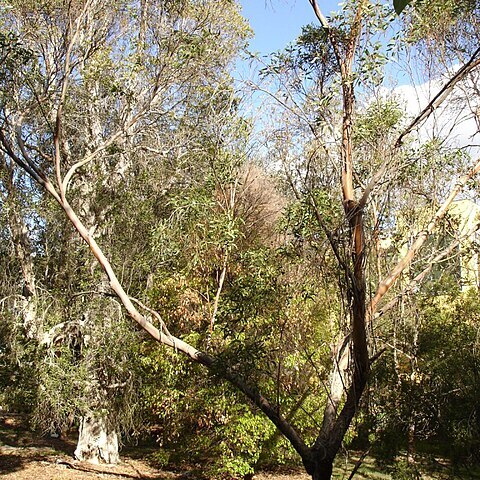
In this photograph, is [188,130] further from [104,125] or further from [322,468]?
[322,468]

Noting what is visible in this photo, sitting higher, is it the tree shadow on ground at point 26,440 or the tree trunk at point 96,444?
the tree trunk at point 96,444

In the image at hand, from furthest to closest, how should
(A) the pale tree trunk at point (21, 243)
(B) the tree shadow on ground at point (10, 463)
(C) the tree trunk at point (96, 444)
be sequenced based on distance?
(C) the tree trunk at point (96, 444), (B) the tree shadow on ground at point (10, 463), (A) the pale tree trunk at point (21, 243)

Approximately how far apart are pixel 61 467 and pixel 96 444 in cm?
83

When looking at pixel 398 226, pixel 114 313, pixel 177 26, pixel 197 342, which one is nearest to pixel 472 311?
pixel 398 226

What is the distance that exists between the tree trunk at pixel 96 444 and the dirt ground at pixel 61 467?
177 mm

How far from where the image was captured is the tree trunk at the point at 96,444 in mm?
11453

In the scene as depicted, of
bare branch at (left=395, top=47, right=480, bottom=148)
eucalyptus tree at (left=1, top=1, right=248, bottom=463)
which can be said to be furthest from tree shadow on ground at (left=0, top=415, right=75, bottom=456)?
bare branch at (left=395, top=47, right=480, bottom=148)

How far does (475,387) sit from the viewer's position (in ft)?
24.4

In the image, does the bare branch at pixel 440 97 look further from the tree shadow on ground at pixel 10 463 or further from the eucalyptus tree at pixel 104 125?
the tree shadow on ground at pixel 10 463

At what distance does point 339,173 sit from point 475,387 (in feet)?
13.1

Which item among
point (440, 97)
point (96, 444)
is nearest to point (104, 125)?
point (96, 444)

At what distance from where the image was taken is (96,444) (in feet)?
37.8

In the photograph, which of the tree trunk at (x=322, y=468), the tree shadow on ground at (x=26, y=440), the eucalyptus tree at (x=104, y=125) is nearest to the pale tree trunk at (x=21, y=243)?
the eucalyptus tree at (x=104, y=125)

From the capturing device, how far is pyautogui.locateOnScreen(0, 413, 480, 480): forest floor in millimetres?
10227
